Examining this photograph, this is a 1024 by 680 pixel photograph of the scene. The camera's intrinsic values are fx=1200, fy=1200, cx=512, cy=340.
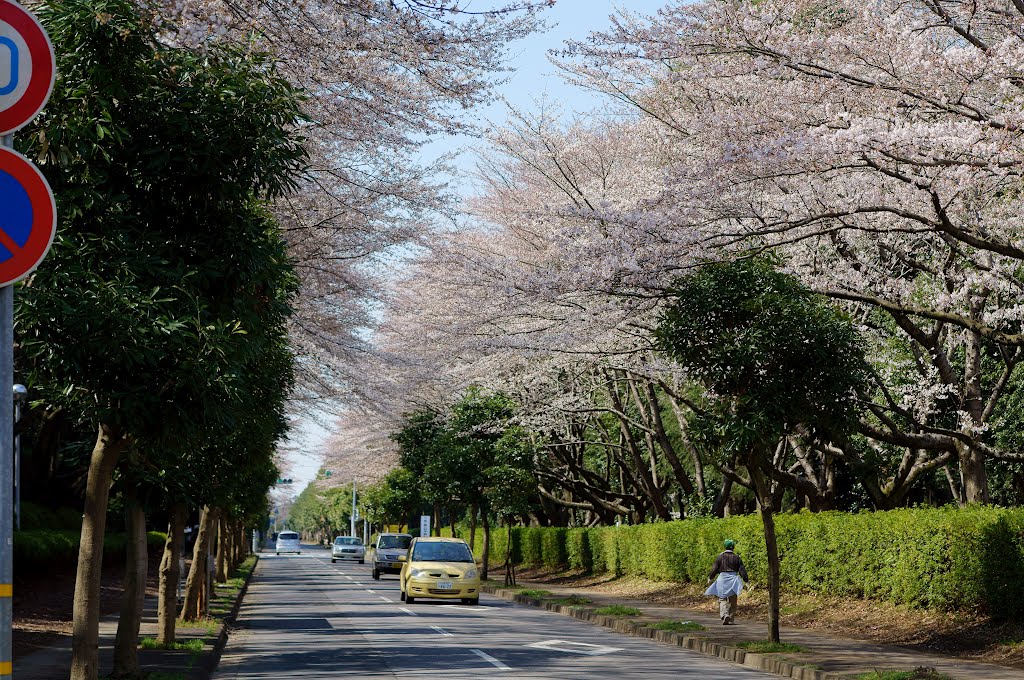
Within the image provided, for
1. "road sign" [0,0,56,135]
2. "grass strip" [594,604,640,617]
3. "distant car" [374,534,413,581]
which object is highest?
Answer: "road sign" [0,0,56,135]

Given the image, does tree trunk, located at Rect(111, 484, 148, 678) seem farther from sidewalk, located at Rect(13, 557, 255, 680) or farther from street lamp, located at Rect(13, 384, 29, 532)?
street lamp, located at Rect(13, 384, 29, 532)

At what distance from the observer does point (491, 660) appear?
15156 millimetres

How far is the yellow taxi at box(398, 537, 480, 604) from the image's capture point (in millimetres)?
28922

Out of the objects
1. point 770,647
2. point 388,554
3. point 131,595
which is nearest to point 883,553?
point 770,647

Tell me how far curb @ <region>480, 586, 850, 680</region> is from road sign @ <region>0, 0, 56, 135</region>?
10476mm

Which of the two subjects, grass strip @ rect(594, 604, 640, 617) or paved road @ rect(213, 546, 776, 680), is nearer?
paved road @ rect(213, 546, 776, 680)

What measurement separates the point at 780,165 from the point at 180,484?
26.3 ft

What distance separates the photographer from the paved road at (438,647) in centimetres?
1402

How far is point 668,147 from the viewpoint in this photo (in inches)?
866

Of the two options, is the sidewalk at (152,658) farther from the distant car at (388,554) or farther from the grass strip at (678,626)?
the distant car at (388,554)

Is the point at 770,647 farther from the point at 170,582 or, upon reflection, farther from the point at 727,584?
the point at 170,582

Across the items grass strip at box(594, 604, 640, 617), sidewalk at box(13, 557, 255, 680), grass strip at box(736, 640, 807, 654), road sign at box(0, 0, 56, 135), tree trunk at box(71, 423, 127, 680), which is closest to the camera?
road sign at box(0, 0, 56, 135)

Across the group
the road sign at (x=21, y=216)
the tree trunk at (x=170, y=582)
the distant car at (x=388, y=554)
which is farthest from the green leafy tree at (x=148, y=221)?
→ the distant car at (x=388, y=554)

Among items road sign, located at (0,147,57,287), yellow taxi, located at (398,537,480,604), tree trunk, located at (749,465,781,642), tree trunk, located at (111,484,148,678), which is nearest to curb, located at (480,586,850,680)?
tree trunk, located at (749,465,781,642)
